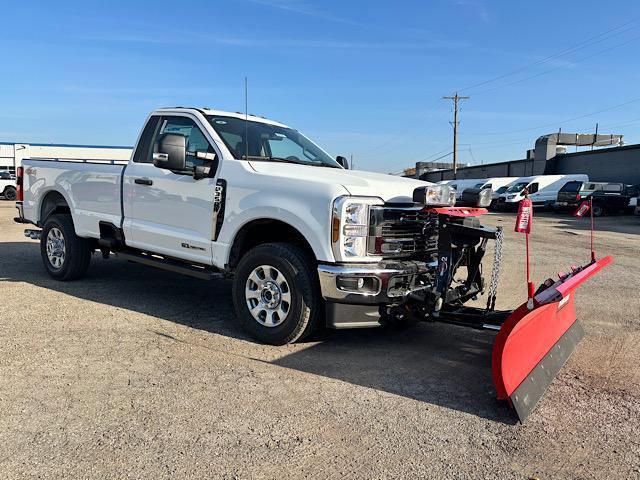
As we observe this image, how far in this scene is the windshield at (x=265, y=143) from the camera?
220 inches

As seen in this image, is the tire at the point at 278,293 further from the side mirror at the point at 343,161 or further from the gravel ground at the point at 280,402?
the side mirror at the point at 343,161

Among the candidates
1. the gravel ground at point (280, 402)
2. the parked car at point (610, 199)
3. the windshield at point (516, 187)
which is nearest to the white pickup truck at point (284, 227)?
the gravel ground at point (280, 402)

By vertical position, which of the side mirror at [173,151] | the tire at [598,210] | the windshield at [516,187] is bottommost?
the tire at [598,210]

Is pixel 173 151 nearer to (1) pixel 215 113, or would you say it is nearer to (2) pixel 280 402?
(1) pixel 215 113

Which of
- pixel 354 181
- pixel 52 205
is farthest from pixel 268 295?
pixel 52 205

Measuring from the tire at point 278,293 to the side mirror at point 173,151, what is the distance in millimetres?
1146

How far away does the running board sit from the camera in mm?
5367

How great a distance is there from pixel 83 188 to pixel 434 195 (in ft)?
15.3

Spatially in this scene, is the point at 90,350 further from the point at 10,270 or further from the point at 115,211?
the point at 10,270

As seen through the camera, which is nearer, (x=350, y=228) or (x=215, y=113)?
(x=350, y=228)

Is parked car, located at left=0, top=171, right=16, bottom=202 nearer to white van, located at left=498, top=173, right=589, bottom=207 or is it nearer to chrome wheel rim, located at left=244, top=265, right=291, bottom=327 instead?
white van, located at left=498, top=173, right=589, bottom=207

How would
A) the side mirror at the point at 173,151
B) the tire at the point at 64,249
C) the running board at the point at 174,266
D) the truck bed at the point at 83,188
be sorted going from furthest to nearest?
1. the tire at the point at 64,249
2. the truck bed at the point at 83,188
3. the running board at the point at 174,266
4. the side mirror at the point at 173,151

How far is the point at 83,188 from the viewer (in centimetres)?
684

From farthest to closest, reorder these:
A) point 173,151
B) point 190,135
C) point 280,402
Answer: point 190,135, point 173,151, point 280,402
